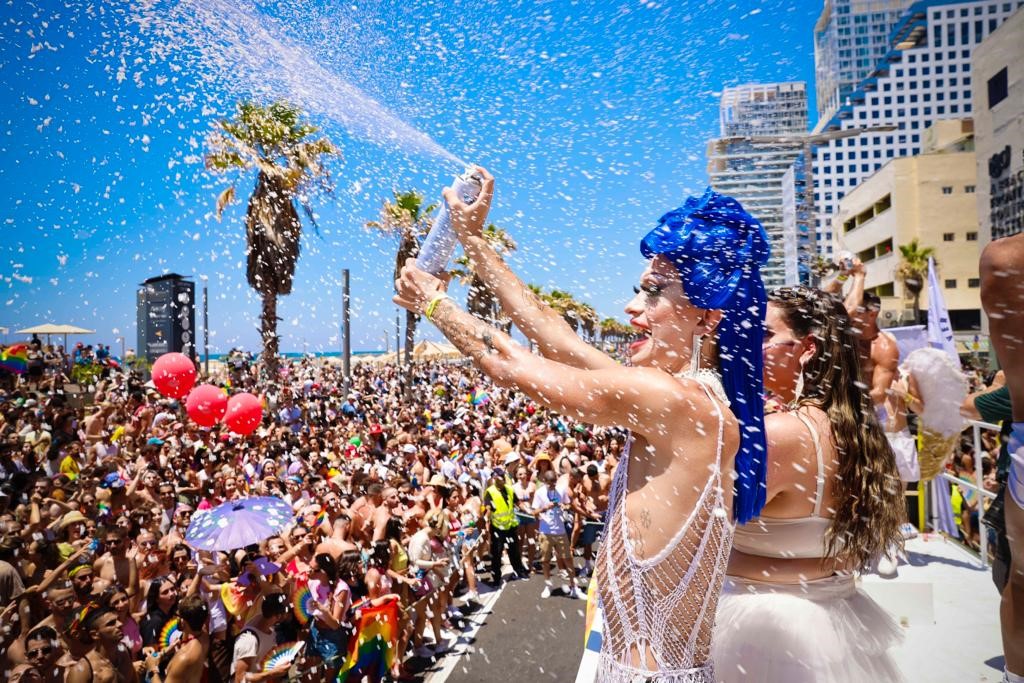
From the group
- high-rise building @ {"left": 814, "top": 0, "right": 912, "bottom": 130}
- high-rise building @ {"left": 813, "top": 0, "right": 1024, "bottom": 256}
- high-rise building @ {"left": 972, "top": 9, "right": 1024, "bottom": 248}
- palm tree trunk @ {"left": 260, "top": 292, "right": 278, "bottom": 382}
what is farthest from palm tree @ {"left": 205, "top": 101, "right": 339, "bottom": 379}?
high-rise building @ {"left": 814, "top": 0, "right": 912, "bottom": 130}

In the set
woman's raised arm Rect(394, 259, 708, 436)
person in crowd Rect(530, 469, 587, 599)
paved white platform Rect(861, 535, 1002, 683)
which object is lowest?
person in crowd Rect(530, 469, 587, 599)

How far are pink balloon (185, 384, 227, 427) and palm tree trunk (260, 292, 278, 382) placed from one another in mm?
6826

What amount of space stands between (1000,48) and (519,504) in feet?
125

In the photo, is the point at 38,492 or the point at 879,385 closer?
the point at 879,385

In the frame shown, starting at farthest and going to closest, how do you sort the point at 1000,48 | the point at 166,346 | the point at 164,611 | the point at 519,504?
the point at 1000,48 → the point at 166,346 → the point at 519,504 → the point at 164,611

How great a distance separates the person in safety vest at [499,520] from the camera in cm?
980

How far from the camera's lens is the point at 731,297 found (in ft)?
5.20

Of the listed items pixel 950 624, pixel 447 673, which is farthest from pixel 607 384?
pixel 447 673

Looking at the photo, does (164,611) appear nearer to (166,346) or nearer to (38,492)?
(38,492)

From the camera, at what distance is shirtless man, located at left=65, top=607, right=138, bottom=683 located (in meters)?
4.30

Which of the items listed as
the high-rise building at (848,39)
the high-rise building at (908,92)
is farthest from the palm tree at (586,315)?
the high-rise building at (848,39)

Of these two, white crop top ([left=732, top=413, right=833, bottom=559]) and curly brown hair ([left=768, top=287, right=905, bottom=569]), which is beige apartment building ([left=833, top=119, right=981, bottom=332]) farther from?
white crop top ([left=732, top=413, right=833, bottom=559])

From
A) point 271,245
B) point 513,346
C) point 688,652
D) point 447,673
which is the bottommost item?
point 447,673

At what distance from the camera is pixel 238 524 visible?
640 centimetres
